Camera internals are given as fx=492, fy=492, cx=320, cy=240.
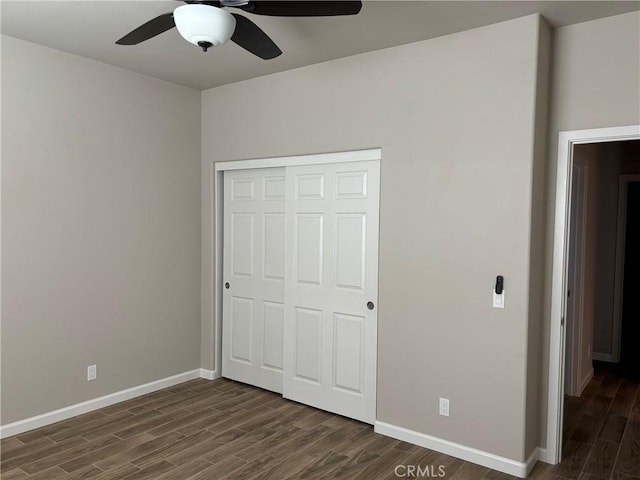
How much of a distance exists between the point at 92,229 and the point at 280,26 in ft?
6.93

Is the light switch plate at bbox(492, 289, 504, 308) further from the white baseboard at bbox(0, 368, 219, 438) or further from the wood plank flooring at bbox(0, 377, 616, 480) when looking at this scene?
the white baseboard at bbox(0, 368, 219, 438)

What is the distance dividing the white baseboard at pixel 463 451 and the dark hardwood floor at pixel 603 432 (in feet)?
0.68

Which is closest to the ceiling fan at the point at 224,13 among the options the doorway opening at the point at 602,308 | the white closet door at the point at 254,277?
the white closet door at the point at 254,277

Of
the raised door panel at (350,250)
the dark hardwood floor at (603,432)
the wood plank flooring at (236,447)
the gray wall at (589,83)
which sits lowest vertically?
the wood plank flooring at (236,447)

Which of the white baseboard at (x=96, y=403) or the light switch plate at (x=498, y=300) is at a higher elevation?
the light switch plate at (x=498, y=300)

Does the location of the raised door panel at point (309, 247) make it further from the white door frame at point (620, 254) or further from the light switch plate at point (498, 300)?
the white door frame at point (620, 254)

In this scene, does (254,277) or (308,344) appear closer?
(308,344)

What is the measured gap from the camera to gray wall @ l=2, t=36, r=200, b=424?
3.39 m

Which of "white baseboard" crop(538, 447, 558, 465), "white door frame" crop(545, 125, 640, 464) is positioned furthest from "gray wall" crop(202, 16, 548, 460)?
"white baseboard" crop(538, 447, 558, 465)

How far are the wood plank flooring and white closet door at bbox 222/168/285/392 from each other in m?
0.45

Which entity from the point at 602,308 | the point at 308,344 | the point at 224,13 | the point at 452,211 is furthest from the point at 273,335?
the point at 602,308

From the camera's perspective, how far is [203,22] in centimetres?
215

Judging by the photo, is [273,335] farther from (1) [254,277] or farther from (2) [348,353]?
(2) [348,353]

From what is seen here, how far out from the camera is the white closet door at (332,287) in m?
3.63
